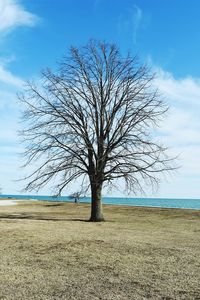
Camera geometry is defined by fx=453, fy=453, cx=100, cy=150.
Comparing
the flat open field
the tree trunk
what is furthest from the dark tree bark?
the flat open field

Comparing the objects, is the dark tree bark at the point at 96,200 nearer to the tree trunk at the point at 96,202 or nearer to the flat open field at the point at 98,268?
the tree trunk at the point at 96,202

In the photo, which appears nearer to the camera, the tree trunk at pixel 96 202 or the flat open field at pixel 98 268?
the flat open field at pixel 98 268

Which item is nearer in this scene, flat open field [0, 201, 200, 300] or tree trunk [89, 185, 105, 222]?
flat open field [0, 201, 200, 300]

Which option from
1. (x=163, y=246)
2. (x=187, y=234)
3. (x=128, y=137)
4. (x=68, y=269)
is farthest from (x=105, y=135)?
(x=68, y=269)

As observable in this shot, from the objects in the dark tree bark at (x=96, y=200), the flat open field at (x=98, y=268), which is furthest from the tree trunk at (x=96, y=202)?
the flat open field at (x=98, y=268)

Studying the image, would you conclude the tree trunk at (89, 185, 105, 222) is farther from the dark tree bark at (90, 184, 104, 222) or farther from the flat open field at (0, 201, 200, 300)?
the flat open field at (0, 201, 200, 300)

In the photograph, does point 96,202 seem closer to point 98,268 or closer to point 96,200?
point 96,200

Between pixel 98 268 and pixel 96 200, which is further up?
pixel 96 200

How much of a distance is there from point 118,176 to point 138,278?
673 inches

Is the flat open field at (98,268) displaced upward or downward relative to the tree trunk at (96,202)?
downward

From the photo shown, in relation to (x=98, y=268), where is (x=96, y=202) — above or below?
above

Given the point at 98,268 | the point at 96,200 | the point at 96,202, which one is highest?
the point at 96,200

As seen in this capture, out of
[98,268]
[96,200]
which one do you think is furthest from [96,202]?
[98,268]

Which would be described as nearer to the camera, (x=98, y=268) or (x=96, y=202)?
(x=98, y=268)
